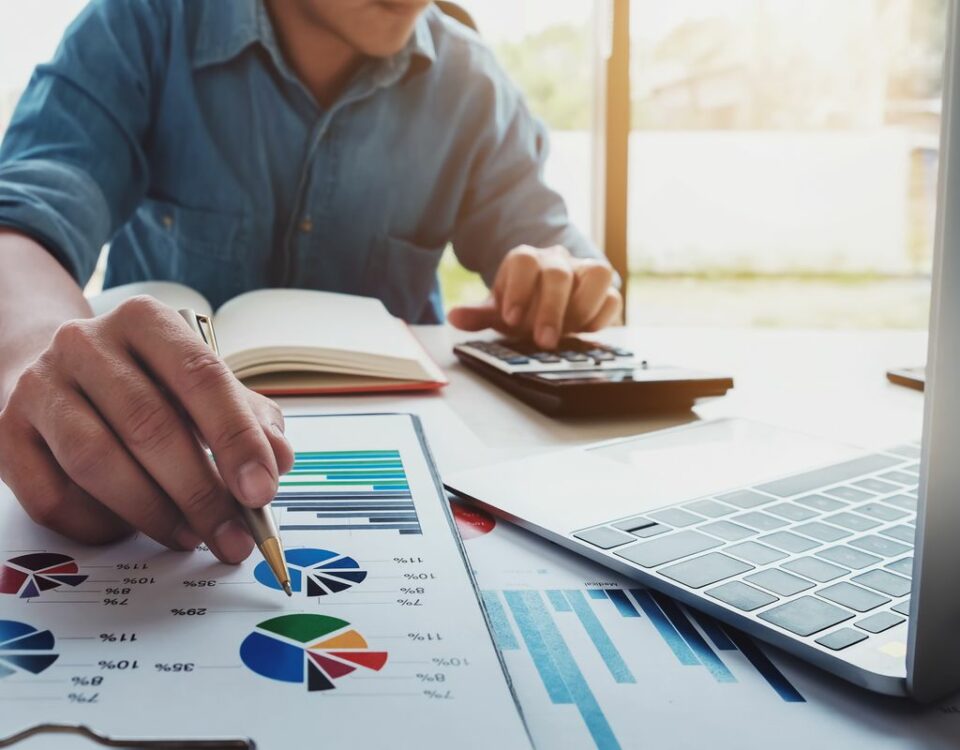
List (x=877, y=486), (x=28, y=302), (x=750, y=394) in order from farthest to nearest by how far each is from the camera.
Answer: (x=750, y=394), (x=28, y=302), (x=877, y=486)

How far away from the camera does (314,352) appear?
27.0 inches

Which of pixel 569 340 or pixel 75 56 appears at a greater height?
pixel 75 56

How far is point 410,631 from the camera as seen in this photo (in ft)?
0.96

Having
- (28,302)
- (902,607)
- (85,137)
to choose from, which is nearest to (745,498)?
(902,607)

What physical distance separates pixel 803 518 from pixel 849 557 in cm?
5

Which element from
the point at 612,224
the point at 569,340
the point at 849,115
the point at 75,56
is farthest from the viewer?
the point at 849,115

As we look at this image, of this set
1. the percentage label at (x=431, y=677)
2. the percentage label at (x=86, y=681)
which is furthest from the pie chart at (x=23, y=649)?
the percentage label at (x=431, y=677)

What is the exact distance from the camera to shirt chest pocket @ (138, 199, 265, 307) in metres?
1.17

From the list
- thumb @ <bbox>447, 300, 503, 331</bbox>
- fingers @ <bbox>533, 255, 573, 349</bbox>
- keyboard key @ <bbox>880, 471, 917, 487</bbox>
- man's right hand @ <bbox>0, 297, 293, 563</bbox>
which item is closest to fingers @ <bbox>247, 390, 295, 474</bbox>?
man's right hand @ <bbox>0, 297, 293, 563</bbox>

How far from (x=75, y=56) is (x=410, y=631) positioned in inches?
37.7

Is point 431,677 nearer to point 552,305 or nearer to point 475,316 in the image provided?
point 552,305

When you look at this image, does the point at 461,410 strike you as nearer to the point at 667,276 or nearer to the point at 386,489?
the point at 386,489

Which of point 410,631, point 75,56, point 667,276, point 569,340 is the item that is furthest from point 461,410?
point 667,276

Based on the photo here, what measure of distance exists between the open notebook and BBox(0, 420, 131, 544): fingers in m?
0.29
